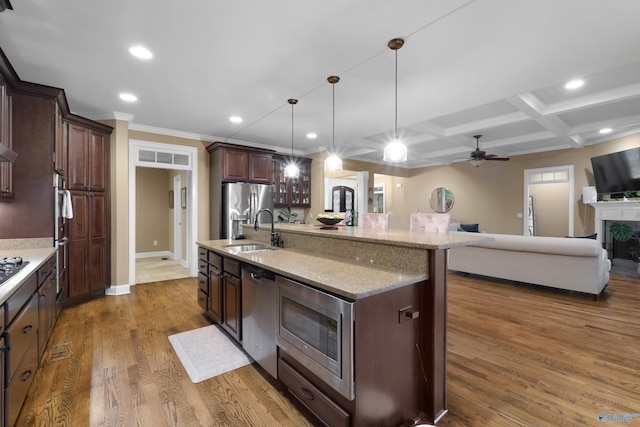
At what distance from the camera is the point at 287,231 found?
305 cm

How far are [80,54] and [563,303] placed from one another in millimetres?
6012

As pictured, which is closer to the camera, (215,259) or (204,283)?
(215,259)

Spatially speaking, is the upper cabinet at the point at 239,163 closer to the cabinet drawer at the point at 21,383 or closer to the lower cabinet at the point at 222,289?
the lower cabinet at the point at 222,289

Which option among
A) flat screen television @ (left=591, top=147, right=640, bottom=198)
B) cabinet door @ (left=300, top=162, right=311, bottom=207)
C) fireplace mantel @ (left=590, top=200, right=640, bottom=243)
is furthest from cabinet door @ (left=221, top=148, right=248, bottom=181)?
fireplace mantel @ (left=590, top=200, right=640, bottom=243)

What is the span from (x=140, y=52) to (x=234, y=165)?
8.68 feet

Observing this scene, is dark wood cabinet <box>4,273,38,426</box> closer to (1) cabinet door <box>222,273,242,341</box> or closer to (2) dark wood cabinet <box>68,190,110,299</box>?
(1) cabinet door <box>222,273,242,341</box>

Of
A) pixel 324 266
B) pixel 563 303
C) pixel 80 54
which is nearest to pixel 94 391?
pixel 324 266

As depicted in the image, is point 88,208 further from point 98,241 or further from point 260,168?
point 260,168

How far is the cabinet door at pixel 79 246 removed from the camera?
12.0ft

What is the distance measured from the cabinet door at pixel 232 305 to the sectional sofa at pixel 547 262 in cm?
322

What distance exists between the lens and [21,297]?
1770 mm

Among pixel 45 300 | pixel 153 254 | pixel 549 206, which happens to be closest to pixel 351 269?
pixel 45 300

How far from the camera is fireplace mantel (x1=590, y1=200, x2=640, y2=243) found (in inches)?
215

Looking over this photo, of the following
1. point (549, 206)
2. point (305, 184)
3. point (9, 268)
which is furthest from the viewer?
point (549, 206)
